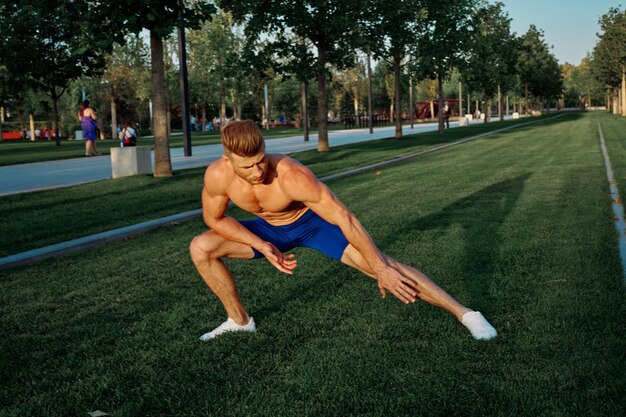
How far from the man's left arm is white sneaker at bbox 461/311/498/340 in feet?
2.06

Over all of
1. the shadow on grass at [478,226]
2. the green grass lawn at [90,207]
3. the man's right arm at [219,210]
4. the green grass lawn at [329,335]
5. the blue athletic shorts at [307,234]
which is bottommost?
the green grass lawn at [329,335]

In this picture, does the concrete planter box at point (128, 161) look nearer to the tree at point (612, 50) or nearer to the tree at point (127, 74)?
the tree at point (127, 74)

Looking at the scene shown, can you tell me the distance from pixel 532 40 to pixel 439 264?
74.4m

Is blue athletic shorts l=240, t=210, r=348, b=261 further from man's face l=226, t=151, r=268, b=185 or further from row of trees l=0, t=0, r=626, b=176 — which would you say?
row of trees l=0, t=0, r=626, b=176

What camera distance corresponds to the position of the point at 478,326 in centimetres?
422

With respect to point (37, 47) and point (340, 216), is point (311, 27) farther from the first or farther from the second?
point (340, 216)

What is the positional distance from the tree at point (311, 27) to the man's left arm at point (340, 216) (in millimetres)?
16524

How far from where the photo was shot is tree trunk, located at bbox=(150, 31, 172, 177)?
14969 millimetres

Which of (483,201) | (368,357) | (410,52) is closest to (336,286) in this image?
(368,357)

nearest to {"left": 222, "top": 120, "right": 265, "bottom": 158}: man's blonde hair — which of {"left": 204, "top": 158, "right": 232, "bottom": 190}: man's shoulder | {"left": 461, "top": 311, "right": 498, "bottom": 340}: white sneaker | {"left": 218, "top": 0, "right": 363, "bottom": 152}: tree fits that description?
{"left": 204, "top": 158, "right": 232, "bottom": 190}: man's shoulder

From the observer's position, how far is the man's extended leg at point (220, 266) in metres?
4.44

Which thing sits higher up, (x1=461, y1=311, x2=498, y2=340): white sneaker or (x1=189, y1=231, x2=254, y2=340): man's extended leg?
(x1=189, y1=231, x2=254, y2=340): man's extended leg

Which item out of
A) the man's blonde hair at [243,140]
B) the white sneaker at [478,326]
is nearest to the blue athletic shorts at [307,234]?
the man's blonde hair at [243,140]

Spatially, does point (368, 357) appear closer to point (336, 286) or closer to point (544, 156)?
point (336, 286)
